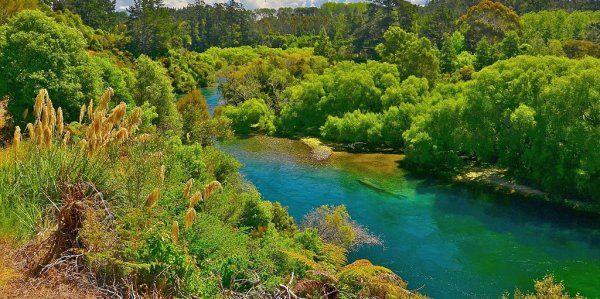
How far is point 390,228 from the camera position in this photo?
87.1ft

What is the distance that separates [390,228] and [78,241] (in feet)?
69.1

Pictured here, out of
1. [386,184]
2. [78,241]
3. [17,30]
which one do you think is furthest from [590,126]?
[17,30]

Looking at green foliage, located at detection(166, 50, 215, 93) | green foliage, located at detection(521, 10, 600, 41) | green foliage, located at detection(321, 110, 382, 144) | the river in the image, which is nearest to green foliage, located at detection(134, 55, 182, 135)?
the river

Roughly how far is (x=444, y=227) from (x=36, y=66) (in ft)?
78.3

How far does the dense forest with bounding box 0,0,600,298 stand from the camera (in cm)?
746

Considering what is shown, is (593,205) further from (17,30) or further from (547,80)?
(17,30)

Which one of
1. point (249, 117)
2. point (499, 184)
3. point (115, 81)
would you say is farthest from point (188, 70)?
point (499, 184)

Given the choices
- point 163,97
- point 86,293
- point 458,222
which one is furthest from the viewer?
point 163,97

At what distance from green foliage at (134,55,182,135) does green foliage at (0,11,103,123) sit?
621 cm

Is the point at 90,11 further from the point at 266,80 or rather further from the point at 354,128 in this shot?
the point at 354,128

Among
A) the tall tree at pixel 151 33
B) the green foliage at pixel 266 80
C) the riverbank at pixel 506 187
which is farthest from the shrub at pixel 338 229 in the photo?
the tall tree at pixel 151 33

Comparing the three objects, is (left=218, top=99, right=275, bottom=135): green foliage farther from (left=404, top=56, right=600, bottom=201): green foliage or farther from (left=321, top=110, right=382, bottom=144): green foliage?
(left=404, top=56, right=600, bottom=201): green foliage

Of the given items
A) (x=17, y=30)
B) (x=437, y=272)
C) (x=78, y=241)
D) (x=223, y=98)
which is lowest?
(x=437, y=272)

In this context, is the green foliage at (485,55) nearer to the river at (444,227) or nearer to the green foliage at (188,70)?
the river at (444,227)
